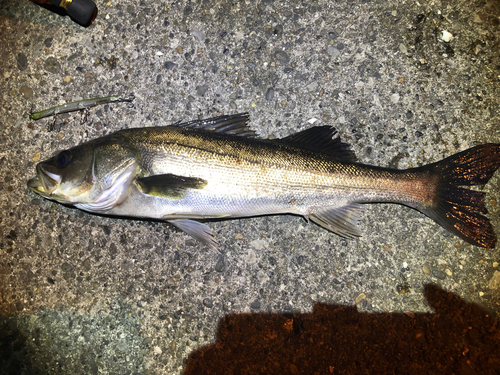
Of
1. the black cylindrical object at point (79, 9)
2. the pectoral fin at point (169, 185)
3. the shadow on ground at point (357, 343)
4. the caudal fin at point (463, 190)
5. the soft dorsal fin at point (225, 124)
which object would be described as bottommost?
the shadow on ground at point (357, 343)

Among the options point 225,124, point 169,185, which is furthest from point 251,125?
point 169,185

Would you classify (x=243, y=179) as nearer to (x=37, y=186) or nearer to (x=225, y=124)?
(x=225, y=124)

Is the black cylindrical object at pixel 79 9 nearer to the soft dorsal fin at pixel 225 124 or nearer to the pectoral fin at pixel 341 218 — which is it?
the soft dorsal fin at pixel 225 124

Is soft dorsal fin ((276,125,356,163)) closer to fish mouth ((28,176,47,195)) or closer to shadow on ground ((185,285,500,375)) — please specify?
shadow on ground ((185,285,500,375))

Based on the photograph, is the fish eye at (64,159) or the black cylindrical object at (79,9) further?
the black cylindrical object at (79,9)

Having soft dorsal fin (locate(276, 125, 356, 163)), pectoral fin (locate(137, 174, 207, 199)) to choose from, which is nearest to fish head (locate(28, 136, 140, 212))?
pectoral fin (locate(137, 174, 207, 199))

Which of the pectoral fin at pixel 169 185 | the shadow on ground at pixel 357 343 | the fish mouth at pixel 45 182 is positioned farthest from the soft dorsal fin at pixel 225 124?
the shadow on ground at pixel 357 343

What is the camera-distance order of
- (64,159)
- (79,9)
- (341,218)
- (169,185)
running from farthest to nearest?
1. (79,9)
2. (341,218)
3. (64,159)
4. (169,185)
